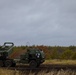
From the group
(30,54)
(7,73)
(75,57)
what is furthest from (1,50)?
(75,57)

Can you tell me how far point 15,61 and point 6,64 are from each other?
1.14 metres

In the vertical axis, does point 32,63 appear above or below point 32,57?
below

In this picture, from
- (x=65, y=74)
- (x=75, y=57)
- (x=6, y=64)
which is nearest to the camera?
(x=65, y=74)

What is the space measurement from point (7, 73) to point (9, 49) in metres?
21.7

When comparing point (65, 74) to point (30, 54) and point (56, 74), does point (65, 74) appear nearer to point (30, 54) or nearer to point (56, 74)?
point (56, 74)

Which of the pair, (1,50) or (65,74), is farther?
(1,50)

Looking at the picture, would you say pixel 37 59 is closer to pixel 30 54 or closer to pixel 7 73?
pixel 30 54

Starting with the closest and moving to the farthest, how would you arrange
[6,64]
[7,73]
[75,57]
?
[7,73] < [6,64] < [75,57]

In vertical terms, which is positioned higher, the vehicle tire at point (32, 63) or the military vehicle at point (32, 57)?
the military vehicle at point (32, 57)

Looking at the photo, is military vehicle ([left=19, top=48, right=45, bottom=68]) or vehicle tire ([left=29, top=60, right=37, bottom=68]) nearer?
vehicle tire ([left=29, top=60, right=37, bottom=68])

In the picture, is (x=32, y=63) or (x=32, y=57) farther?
(x=32, y=57)

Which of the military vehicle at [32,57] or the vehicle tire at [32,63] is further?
the military vehicle at [32,57]

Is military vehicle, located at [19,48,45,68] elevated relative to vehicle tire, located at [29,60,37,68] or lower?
elevated

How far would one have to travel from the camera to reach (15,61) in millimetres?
41531
